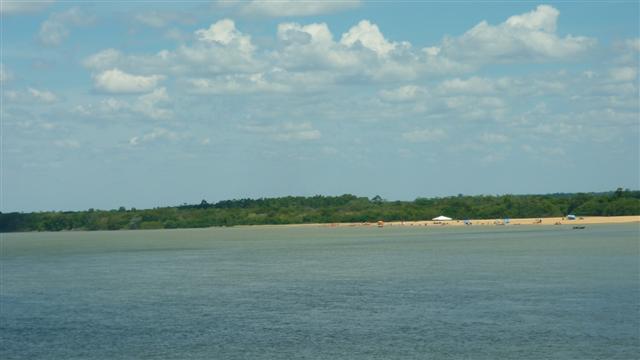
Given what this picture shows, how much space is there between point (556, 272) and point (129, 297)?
156 feet

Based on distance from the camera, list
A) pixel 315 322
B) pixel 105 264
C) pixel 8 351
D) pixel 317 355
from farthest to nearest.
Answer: pixel 105 264, pixel 315 322, pixel 8 351, pixel 317 355

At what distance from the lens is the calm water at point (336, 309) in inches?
2318

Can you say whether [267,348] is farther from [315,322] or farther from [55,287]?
[55,287]

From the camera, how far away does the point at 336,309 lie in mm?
77500

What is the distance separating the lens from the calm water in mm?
58875

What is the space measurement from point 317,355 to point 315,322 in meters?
13.1

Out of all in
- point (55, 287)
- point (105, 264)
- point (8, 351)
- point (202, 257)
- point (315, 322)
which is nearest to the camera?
point (8, 351)

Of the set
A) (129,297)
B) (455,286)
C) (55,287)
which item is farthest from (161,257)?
(455,286)

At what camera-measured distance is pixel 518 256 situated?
5354 inches

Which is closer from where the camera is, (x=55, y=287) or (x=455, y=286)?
(x=455, y=286)

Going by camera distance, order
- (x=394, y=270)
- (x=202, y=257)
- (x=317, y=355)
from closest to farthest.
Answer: (x=317, y=355)
(x=394, y=270)
(x=202, y=257)

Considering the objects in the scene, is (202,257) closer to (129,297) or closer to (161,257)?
(161,257)

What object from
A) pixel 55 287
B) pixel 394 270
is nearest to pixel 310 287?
pixel 394 270

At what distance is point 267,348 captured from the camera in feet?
195
